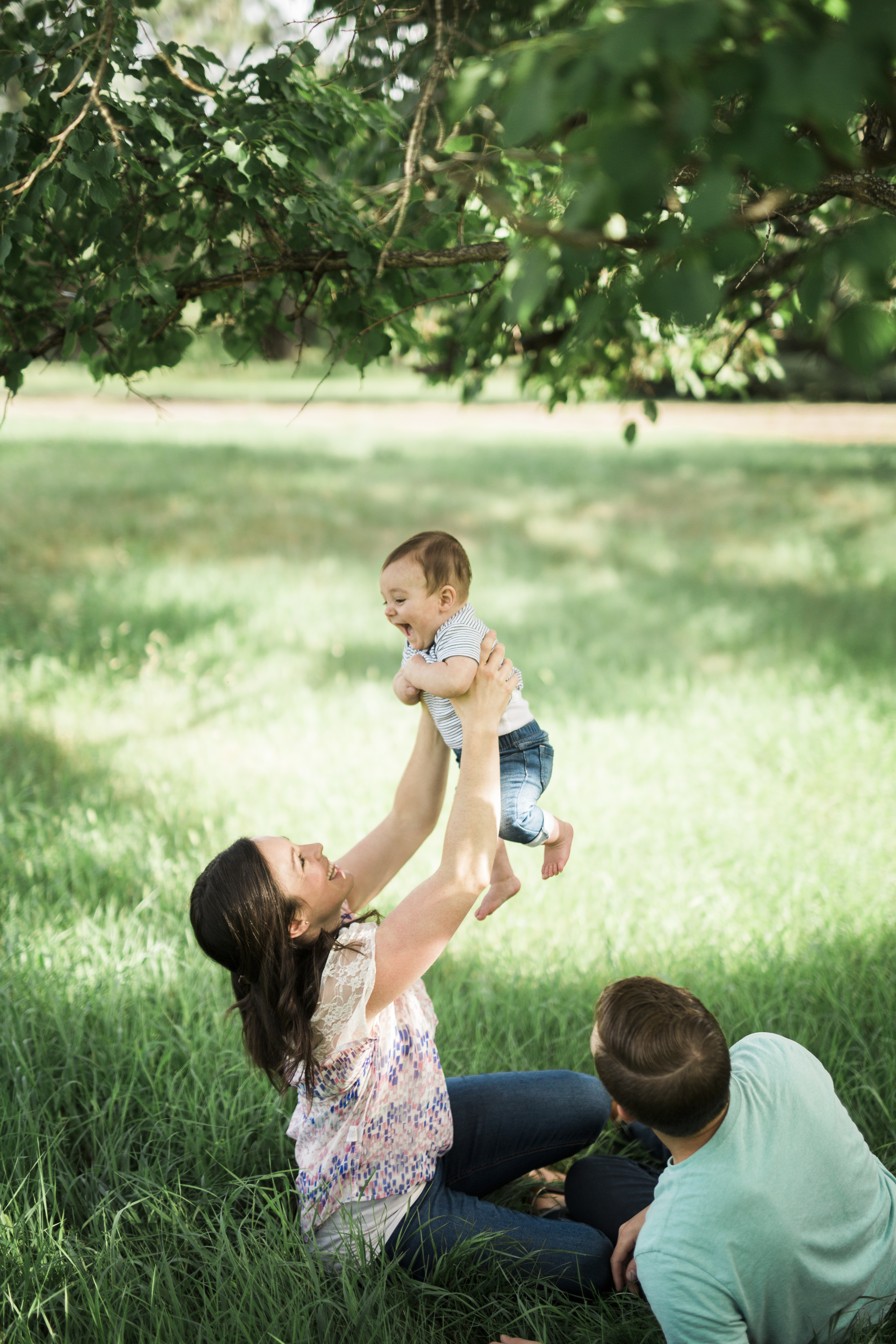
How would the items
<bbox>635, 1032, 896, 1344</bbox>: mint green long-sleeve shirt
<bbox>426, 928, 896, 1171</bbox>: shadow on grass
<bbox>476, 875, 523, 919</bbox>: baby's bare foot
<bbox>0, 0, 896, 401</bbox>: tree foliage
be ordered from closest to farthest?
1. <bbox>0, 0, 896, 401</bbox>: tree foliage
2. <bbox>635, 1032, 896, 1344</bbox>: mint green long-sleeve shirt
3. <bbox>476, 875, 523, 919</bbox>: baby's bare foot
4. <bbox>426, 928, 896, 1171</bbox>: shadow on grass

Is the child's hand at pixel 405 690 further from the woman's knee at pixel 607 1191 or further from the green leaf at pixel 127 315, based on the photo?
the woman's knee at pixel 607 1191

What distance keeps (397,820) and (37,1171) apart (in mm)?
1290

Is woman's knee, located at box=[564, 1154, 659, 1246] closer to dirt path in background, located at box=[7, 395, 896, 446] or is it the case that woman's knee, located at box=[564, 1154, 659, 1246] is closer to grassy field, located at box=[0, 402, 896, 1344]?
grassy field, located at box=[0, 402, 896, 1344]

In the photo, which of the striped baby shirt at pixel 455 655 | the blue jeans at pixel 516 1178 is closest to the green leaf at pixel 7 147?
the striped baby shirt at pixel 455 655

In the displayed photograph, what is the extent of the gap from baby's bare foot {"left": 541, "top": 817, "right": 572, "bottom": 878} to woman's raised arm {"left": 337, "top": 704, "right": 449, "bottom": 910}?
1.01 ft

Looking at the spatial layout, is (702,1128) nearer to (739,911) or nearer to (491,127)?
(739,911)

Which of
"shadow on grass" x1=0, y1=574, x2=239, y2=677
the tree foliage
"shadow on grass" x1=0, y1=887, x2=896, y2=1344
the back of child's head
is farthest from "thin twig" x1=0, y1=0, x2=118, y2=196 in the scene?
"shadow on grass" x1=0, y1=574, x2=239, y2=677

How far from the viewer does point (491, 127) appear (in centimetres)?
338

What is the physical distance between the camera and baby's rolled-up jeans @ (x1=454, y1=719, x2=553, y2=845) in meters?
2.18

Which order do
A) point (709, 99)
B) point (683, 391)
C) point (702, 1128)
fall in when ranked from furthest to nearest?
point (683, 391)
point (702, 1128)
point (709, 99)

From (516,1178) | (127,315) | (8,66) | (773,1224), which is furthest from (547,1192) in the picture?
(8,66)

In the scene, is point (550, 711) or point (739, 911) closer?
point (739, 911)

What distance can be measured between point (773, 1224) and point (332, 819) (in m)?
3.26

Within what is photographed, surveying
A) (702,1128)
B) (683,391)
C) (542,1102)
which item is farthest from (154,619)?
(702,1128)
